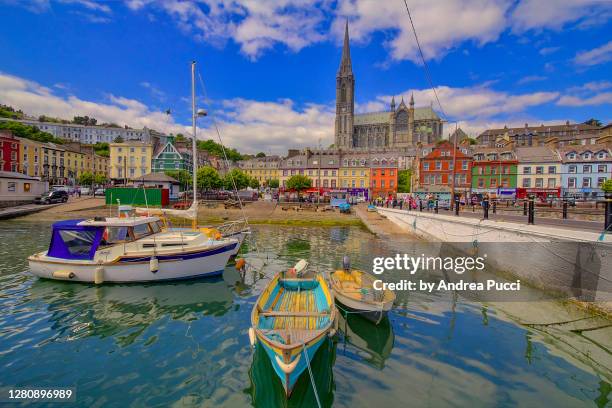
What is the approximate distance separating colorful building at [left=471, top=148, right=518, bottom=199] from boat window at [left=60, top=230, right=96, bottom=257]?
60.7 meters

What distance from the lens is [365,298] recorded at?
10227 millimetres

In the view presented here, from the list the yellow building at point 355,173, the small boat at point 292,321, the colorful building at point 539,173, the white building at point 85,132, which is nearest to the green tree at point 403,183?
the yellow building at point 355,173

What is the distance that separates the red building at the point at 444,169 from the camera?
204 feet

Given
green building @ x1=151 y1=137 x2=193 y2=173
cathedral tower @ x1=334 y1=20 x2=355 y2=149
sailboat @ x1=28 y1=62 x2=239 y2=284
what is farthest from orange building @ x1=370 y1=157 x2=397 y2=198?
sailboat @ x1=28 y1=62 x2=239 y2=284

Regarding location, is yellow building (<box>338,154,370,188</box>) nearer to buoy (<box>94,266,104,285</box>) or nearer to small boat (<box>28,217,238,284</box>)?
small boat (<box>28,217,238,284</box>)

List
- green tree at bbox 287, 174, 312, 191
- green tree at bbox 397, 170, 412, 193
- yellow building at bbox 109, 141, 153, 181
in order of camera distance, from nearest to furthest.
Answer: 1. green tree at bbox 287, 174, 312, 191
2. yellow building at bbox 109, 141, 153, 181
3. green tree at bbox 397, 170, 412, 193

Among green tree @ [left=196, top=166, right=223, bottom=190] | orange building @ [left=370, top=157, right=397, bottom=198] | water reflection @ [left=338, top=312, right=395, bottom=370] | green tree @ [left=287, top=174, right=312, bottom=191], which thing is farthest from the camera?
orange building @ [left=370, top=157, right=397, bottom=198]

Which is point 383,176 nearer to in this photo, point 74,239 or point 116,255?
point 116,255

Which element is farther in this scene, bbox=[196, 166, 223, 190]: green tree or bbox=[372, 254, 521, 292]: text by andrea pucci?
bbox=[196, 166, 223, 190]: green tree

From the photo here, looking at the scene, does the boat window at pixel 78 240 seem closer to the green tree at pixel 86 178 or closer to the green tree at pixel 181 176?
the green tree at pixel 181 176

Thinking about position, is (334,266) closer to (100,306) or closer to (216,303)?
(216,303)

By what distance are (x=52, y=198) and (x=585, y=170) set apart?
8660 cm

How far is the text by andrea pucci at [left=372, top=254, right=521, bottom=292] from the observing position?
14666 mm

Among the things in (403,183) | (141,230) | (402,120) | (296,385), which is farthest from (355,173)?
(296,385)
